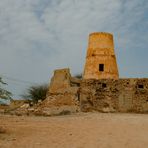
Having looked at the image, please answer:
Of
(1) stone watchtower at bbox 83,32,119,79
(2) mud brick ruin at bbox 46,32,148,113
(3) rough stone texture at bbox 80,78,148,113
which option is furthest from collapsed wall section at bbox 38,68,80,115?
(1) stone watchtower at bbox 83,32,119,79

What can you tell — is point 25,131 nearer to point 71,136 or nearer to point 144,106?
point 71,136

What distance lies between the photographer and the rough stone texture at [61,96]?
28375mm

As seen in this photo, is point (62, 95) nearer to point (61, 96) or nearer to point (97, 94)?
point (61, 96)

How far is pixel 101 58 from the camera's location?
33938 millimetres

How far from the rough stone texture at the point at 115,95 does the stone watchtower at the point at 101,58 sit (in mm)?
5110

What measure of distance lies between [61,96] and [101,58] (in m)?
6.35

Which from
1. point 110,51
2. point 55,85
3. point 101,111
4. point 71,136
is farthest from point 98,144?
point 110,51

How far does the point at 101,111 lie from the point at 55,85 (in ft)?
14.5

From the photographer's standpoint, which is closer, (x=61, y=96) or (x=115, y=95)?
(x=115, y=95)

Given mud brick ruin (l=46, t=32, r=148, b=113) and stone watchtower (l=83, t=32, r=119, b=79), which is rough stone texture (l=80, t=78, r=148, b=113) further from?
stone watchtower (l=83, t=32, r=119, b=79)

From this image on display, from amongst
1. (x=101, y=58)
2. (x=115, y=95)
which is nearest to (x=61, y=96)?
(x=115, y=95)

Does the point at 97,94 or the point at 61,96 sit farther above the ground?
the point at 97,94

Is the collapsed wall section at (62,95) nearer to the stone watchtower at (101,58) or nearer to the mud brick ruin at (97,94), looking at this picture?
the mud brick ruin at (97,94)

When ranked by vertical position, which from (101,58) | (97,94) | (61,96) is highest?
(101,58)
